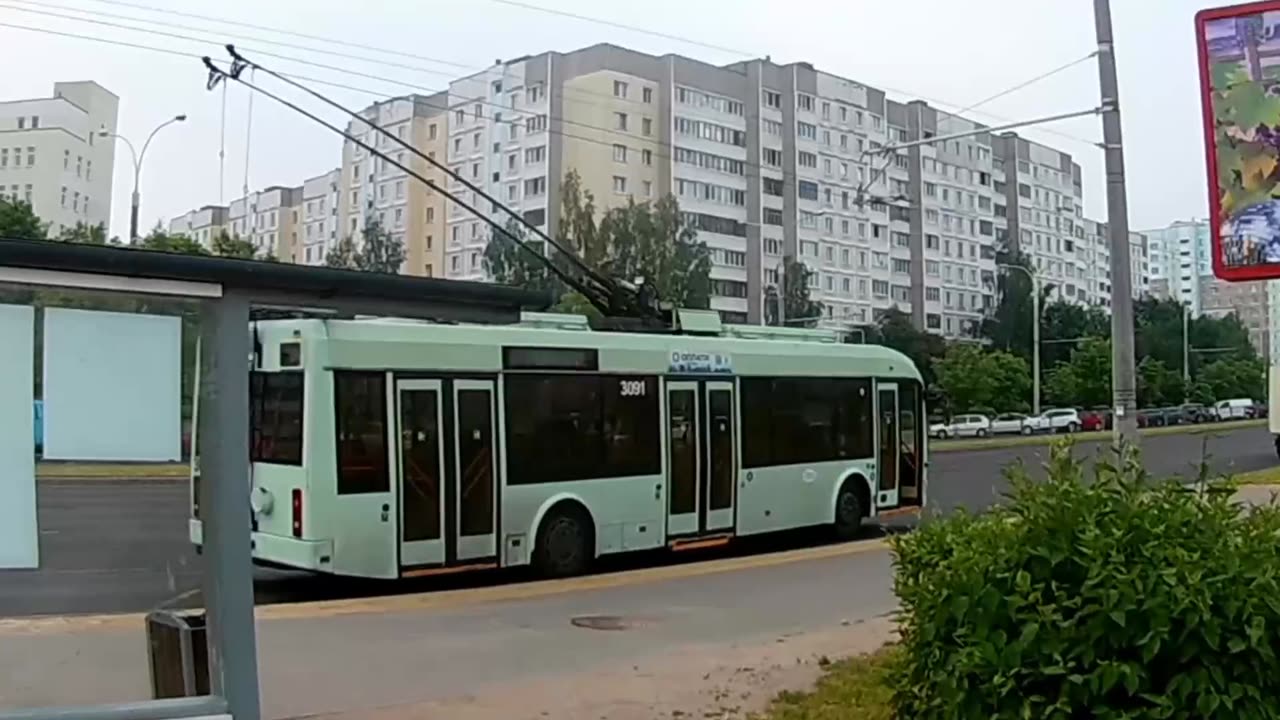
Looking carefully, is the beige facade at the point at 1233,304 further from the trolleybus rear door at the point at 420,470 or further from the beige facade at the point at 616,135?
the trolleybus rear door at the point at 420,470

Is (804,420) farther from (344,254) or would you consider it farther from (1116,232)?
(344,254)

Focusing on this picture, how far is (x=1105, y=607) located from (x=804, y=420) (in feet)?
38.5

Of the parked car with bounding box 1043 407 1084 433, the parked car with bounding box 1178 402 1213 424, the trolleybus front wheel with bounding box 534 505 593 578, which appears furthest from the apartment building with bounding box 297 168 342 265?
the trolleybus front wheel with bounding box 534 505 593 578

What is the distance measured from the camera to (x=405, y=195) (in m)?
76.6

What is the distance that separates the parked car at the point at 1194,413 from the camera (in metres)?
70.8

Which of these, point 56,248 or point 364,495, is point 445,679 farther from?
point 56,248

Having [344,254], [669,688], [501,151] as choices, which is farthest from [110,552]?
[501,151]

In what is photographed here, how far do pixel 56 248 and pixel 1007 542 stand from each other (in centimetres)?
334

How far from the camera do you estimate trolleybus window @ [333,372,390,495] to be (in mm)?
11617

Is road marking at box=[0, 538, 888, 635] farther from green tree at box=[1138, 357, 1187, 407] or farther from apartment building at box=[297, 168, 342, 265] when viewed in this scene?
apartment building at box=[297, 168, 342, 265]

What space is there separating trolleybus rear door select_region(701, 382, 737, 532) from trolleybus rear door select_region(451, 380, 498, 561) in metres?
3.02

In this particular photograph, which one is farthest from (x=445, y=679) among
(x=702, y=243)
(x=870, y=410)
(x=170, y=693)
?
(x=702, y=243)

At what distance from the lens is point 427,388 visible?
476 inches

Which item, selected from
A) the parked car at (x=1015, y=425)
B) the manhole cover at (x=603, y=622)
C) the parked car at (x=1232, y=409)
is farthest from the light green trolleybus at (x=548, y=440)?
the parked car at (x=1232, y=409)
